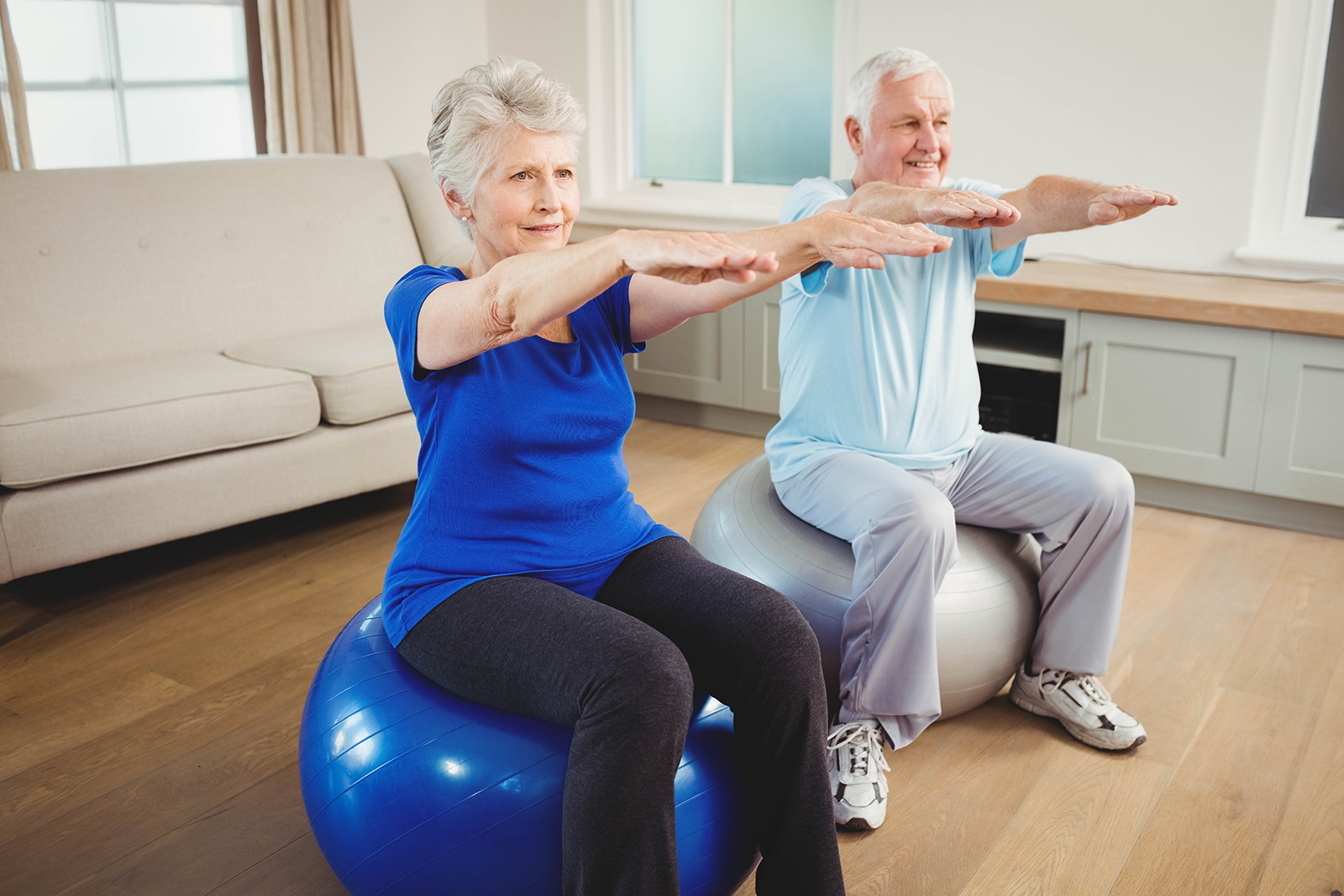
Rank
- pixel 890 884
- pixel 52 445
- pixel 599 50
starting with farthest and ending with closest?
1. pixel 599 50
2. pixel 52 445
3. pixel 890 884

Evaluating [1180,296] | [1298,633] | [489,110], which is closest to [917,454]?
[489,110]

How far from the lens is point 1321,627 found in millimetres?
2268

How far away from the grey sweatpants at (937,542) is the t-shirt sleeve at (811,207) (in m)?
0.29

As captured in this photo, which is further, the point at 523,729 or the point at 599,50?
the point at 599,50

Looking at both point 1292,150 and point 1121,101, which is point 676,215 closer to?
point 1121,101

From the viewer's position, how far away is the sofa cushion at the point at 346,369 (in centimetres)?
270

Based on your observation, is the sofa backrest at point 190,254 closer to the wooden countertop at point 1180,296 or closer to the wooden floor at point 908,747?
the wooden floor at point 908,747

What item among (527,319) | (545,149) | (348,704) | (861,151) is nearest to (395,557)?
(348,704)

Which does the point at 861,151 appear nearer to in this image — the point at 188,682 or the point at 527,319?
the point at 527,319

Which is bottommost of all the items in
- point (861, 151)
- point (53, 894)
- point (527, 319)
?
point (53, 894)

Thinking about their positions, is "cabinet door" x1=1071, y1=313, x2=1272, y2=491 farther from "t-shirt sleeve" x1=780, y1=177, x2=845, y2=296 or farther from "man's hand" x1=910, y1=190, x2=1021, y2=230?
"man's hand" x1=910, y1=190, x2=1021, y2=230

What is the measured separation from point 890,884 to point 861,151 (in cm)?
121

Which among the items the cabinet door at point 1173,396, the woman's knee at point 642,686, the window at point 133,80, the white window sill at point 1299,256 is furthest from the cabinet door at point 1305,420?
the window at point 133,80

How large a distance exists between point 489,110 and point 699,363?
94.9 inches
